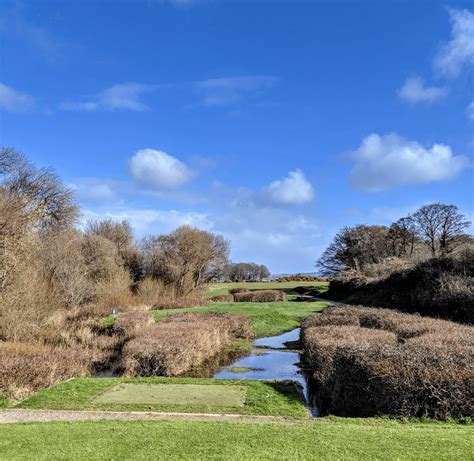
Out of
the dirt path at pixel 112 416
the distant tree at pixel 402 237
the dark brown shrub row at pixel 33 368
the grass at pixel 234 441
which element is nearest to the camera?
the grass at pixel 234 441

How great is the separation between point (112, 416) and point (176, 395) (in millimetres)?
2232

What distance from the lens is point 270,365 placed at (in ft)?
49.6

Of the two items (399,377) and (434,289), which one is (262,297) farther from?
(399,377)

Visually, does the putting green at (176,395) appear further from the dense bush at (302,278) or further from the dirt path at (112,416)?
the dense bush at (302,278)

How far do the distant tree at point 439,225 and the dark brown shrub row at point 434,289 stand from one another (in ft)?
48.8

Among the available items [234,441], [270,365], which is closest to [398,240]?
[270,365]

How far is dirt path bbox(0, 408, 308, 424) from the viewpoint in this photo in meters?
7.38

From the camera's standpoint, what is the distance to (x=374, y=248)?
57.3 meters

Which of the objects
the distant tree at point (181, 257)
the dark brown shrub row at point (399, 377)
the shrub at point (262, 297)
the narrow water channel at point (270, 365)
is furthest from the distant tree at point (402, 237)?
the dark brown shrub row at point (399, 377)

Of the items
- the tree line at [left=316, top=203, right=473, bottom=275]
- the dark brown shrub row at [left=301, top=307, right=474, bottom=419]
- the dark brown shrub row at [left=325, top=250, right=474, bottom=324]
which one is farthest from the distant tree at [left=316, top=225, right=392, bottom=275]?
the dark brown shrub row at [left=301, top=307, right=474, bottom=419]

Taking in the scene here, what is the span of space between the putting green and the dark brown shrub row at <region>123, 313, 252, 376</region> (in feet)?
6.79

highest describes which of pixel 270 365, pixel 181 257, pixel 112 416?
pixel 181 257

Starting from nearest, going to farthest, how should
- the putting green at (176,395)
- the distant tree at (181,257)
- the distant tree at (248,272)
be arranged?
the putting green at (176,395) < the distant tree at (181,257) < the distant tree at (248,272)

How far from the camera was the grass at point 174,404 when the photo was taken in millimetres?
8352
